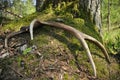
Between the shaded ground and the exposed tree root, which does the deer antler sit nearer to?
the exposed tree root

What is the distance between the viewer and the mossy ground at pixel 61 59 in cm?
482

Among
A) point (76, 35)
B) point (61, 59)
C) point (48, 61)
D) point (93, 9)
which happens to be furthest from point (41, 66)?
point (93, 9)

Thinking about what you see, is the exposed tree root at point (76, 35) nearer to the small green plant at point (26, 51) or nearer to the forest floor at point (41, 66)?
the forest floor at point (41, 66)

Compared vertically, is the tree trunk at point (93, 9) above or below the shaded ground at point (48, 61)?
→ above

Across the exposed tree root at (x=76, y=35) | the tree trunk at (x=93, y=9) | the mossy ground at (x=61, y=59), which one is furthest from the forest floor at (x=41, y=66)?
the tree trunk at (x=93, y=9)

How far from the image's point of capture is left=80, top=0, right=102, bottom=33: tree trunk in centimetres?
648

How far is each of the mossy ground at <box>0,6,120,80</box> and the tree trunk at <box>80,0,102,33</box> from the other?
63 cm

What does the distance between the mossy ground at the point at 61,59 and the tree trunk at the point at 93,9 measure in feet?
2.08

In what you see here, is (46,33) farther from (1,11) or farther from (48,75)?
(1,11)

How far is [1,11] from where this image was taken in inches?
345

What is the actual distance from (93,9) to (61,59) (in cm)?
188

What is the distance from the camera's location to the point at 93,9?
6.60 m

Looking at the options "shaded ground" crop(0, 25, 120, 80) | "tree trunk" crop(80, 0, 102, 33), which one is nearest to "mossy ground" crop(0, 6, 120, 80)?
"shaded ground" crop(0, 25, 120, 80)

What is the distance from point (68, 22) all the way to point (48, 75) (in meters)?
1.46
